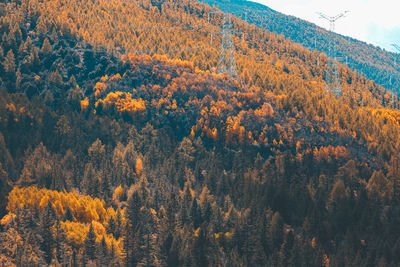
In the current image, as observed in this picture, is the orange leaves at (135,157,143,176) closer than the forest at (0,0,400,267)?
No

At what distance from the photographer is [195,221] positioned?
484 feet

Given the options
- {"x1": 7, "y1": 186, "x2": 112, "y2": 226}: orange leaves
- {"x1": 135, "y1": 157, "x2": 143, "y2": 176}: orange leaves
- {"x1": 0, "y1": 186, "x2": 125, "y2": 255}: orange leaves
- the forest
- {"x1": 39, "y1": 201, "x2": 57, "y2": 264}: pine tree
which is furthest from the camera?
{"x1": 135, "y1": 157, "x2": 143, "y2": 176}: orange leaves

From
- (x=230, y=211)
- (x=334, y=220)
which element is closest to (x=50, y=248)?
(x=230, y=211)

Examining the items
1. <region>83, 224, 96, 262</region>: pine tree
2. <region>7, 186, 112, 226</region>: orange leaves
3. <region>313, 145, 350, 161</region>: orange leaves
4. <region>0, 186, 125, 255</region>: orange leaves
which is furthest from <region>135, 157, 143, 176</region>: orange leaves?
<region>313, 145, 350, 161</region>: orange leaves

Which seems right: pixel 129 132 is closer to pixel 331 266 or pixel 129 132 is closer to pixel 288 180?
pixel 288 180

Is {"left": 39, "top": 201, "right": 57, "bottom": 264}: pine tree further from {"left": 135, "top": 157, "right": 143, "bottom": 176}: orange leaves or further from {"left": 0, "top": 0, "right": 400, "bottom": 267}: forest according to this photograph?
{"left": 135, "top": 157, "right": 143, "bottom": 176}: orange leaves

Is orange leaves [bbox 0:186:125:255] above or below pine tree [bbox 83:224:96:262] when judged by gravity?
below

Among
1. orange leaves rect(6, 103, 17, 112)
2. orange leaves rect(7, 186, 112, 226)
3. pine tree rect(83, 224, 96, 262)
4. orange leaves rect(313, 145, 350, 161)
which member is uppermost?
orange leaves rect(313, 145, 350, 161)

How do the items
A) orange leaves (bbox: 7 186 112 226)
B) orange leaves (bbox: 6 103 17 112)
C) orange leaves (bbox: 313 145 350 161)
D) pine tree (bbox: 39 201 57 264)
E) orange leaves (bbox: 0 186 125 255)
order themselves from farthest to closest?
orange leaves (bbox: 6 103 17 112) → orange leaves (bbox: 313 145 350 161) → orange leaves (bbox: 7 186 112 226) → orange leaves (bbox: 0 186 125 255) → pine tree (bbox: 39 201 57 264)

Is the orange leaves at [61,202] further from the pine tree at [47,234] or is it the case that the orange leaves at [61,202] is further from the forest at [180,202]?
the pine tree at [47,234]

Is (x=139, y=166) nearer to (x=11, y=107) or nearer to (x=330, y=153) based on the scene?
(x=11, y=107)

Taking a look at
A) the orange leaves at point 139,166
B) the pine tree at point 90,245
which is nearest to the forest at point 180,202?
the pine tree at point 90,245

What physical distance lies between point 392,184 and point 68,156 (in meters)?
113

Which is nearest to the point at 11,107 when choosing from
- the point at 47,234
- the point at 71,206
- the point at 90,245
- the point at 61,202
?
the point at 61,202
